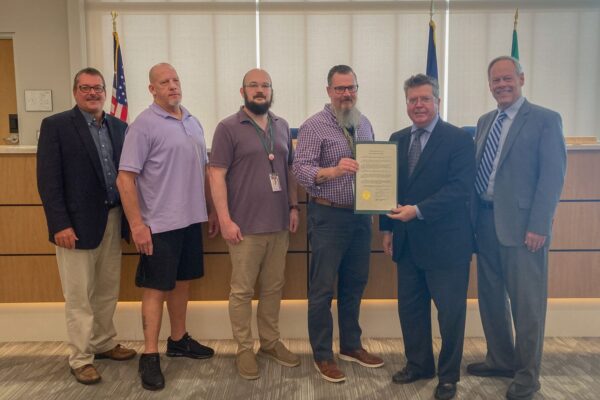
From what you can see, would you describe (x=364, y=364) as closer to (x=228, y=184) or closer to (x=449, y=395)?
(x=449, y=395)

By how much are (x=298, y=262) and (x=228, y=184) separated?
0.86 meters

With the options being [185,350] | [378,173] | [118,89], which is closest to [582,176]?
[378,173]

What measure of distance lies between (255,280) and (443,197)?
3.75ft

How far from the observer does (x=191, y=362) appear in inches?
113

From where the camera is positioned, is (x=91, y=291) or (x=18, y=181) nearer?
(x=91, y=291)

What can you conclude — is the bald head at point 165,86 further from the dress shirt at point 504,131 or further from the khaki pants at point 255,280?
the dress shirt at point 504,131

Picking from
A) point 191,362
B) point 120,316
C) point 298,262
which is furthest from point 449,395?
point 120,316

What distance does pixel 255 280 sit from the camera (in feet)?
8.93

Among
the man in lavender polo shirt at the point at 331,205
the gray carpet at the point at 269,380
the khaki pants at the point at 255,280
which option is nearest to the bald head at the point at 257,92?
the man in lavender polo shirt at the point at 331,205

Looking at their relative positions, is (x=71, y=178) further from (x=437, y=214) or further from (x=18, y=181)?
(x=437, y=214)

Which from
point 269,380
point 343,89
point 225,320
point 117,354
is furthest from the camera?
point 225,320

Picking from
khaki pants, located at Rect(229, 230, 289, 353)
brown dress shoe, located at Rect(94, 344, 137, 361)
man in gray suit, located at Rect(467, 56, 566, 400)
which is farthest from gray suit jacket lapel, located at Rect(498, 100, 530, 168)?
brown dress shoe, located at Rect(94, 344, 137, 361)

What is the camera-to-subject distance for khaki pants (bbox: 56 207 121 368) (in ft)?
8.52

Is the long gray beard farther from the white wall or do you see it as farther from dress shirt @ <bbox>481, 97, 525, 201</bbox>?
the white wall
